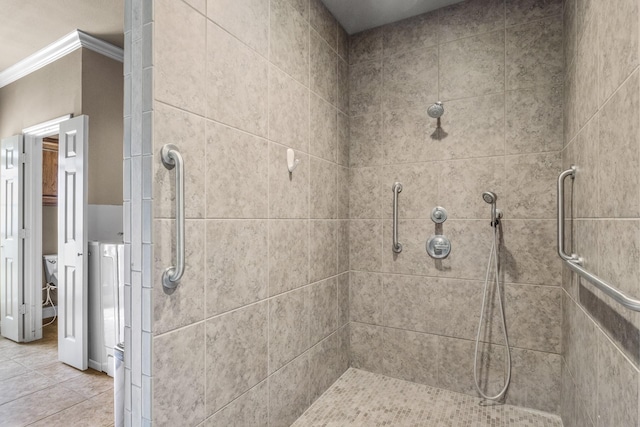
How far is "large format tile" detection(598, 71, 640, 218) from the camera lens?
0.83 meters

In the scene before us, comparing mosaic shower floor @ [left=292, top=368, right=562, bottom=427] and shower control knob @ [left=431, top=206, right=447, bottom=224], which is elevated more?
shower control knob @ [left=431, top=206, right=447, bottom=224]

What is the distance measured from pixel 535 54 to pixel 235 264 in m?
1.96

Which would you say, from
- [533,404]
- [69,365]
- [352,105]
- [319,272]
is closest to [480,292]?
[533,404]

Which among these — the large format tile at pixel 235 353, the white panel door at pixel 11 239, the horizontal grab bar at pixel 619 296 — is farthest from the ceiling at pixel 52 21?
the horizontal grab bar at pixel 619 296

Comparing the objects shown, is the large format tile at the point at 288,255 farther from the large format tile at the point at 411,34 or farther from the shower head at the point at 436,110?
the large format tile at the point at 411,34

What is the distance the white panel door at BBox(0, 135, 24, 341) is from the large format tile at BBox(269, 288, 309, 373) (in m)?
3.33

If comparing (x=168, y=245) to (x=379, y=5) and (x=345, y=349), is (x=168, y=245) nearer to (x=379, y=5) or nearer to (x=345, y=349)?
(x=345, y=349)

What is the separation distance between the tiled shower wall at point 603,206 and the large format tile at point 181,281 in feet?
4.14

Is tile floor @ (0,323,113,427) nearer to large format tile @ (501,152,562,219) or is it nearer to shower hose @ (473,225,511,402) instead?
shower hose @ (473,225,511,402)

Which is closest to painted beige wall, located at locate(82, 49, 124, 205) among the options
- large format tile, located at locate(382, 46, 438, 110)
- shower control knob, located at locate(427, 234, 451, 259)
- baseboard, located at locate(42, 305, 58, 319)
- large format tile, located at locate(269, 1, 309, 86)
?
baseboard, located at locate(42, 305, 58, 319)

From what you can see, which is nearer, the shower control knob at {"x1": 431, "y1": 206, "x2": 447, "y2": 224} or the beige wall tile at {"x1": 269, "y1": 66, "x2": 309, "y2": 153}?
the beige wall tile at {"x1": 269, "y1": 66, "x2": 309, "y2": 153}

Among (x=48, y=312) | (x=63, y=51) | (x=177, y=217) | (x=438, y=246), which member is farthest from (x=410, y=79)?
(x=48, y=312)

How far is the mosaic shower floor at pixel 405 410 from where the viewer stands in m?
1.75

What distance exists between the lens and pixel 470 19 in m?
2.01
